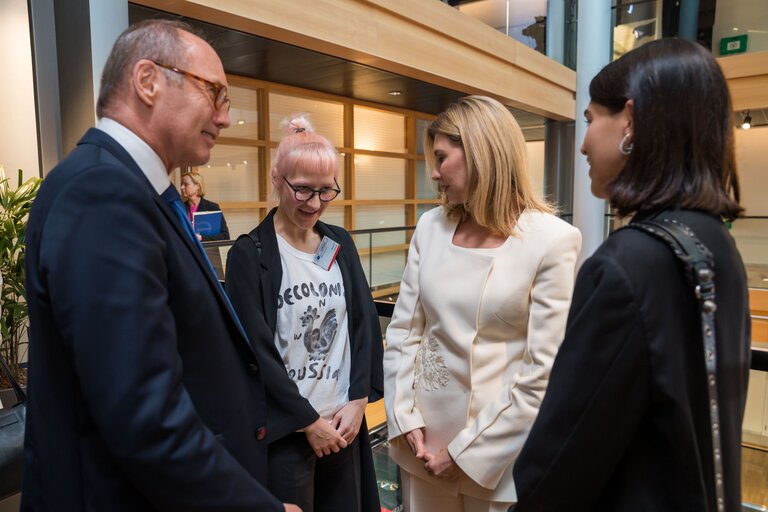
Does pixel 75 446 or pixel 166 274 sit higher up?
pixel 166 274

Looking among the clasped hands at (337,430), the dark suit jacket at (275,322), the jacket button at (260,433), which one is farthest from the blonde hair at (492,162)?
the jacket button at (260,433)

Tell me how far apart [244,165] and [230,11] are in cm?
397

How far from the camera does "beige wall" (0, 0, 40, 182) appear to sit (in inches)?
112

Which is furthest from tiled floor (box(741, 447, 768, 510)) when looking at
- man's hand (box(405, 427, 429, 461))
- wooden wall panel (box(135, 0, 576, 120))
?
wooden wall panel (box(135, 0, 576, 120))

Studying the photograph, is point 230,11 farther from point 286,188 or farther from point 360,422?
point 360,422

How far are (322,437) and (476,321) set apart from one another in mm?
560

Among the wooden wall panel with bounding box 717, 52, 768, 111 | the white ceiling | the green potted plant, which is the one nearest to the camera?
the green potted plant

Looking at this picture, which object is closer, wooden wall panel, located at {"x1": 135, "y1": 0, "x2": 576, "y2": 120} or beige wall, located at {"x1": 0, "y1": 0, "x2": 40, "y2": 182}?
beige wall, located at {"x1": 0, "y1": 0, "x2": 40, "y2": 182}

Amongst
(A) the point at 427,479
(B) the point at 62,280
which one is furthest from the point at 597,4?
(B) the point at 62,280

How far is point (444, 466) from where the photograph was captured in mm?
1439

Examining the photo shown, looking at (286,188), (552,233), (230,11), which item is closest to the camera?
(552,233)

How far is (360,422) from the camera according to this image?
1.71 meters

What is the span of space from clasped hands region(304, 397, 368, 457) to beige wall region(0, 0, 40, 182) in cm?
239

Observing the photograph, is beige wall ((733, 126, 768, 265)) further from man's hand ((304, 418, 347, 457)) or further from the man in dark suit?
the man in dark suit
